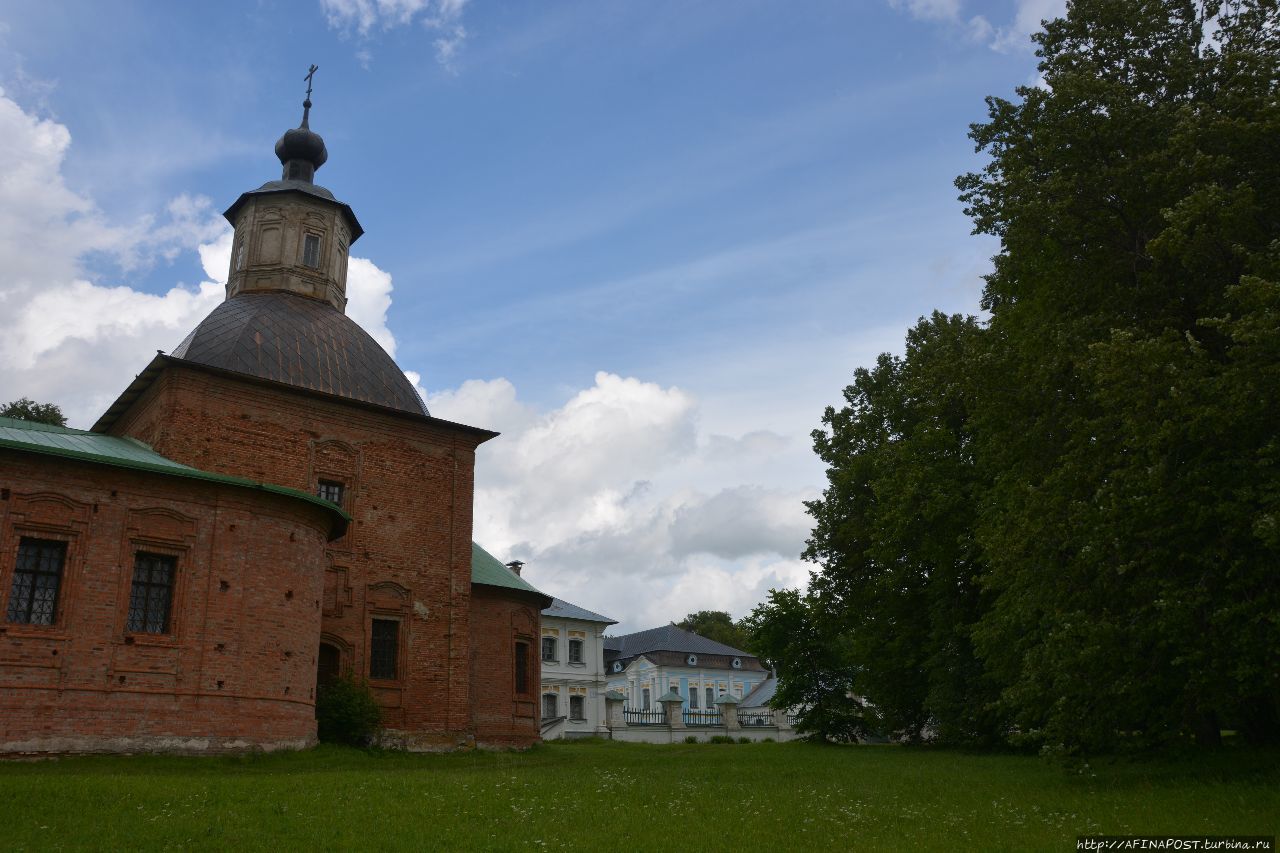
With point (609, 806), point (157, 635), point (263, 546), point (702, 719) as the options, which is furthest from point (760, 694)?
point (609, 806)

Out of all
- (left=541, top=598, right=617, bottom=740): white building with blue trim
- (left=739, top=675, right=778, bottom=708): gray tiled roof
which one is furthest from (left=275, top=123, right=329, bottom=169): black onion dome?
(left=739, top=675, right=778, bottom=708): gray tiled roof

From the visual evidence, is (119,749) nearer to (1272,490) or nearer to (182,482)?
(182,482)

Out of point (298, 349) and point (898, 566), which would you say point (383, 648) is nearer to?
point (298, 349)

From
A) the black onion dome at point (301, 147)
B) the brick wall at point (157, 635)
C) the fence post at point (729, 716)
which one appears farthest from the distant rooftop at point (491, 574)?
the fence post at point (729, 716)

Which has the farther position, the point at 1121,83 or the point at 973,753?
the point at 973,753

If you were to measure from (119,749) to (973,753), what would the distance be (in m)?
17.1

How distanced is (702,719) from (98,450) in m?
32.1

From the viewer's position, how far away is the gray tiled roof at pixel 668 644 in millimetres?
57688

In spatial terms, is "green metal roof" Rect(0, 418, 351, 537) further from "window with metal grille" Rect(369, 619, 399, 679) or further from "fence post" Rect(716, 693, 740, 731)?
"fence post" Rect(716, 693, 740, 731)

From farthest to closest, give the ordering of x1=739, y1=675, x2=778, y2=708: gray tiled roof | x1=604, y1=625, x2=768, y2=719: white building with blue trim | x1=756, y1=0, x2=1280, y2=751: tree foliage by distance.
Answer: x1=604, y1=625, x2=768, y2=719: white building with blue trim → x1=739, y1=675, x2=778, y2=708: gray tiled roof → x1=756, y1=0, x2=1280, y2=751: tree foliage

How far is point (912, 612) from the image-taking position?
24.9m

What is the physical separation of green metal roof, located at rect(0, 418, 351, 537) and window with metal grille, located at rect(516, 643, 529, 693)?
816 cm

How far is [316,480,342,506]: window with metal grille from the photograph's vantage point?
21062 millimetres

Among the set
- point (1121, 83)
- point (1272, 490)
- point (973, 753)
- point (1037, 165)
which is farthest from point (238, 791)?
point (973, 753)
